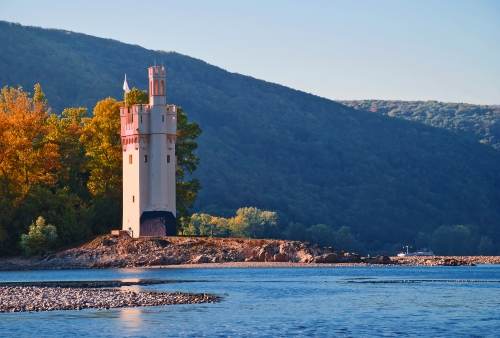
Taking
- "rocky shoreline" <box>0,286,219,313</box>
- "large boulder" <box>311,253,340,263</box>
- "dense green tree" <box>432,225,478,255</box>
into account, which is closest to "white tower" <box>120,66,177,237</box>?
"large boulder" <box>311,253,340,263</box>

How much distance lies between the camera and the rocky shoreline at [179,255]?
8900 cm

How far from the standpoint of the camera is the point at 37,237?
303 ft

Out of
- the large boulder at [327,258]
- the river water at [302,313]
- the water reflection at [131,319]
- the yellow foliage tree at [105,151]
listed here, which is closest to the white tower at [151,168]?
the yellow foliage tree at [105,151]

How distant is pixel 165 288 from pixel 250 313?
14891mm

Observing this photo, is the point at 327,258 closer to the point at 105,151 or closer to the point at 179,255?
the point at 179,255

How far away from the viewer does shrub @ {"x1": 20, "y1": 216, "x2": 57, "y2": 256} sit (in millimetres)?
92312

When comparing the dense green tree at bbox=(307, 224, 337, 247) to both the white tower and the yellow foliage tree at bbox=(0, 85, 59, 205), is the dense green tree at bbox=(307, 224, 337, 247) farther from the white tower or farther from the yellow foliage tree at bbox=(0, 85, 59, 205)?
the yellow foliage tree at bbox=(0, 85, 59, 205)

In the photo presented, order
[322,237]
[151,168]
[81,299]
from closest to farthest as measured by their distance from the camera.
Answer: [81,299] → [151,168] → [322,237]

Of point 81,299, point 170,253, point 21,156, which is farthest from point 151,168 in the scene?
point 81,299

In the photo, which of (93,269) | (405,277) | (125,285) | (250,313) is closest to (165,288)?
(125,285)

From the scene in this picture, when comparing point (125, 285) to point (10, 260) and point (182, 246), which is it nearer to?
point (182, 246)

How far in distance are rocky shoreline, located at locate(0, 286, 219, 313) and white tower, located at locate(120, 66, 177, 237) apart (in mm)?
36259

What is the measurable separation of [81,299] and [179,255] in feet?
132

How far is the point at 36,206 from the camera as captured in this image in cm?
9488
